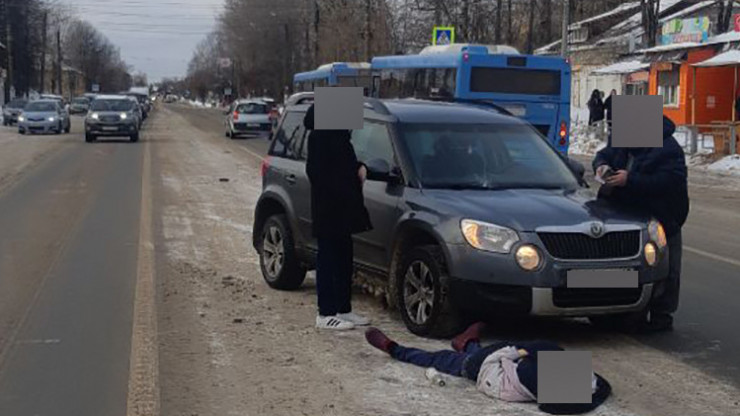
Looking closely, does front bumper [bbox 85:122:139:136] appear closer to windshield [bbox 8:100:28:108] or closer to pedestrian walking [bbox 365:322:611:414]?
windshield [bbox 8:100:28:108]

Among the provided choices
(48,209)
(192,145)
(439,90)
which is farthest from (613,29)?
(48,209)

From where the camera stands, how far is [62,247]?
11773 mm

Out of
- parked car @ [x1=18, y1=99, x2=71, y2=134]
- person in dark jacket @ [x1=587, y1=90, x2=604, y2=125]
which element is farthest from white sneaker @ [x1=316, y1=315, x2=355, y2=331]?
parked car @ [x1=18, y1=99, x2=71, y2=134]

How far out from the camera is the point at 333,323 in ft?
25.0

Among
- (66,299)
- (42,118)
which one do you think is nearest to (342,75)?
(42,118)

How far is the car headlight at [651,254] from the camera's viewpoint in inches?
279

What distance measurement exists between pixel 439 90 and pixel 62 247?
13062 mm

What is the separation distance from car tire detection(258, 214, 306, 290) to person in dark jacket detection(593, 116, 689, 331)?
2805mm

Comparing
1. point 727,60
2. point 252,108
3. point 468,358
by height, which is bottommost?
point 468,358

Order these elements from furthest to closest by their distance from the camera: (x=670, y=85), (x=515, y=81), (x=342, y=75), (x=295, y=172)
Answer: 1. (x=670, y=85)
2. (x=342, y=75)
3. (x=515, y=81)
4. (x=295, y=172)

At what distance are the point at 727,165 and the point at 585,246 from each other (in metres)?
21.3

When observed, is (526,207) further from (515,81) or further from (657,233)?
(515,81)

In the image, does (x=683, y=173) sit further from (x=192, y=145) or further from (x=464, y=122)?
(x=192, y=145)

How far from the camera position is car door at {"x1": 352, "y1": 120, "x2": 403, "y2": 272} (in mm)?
7746
